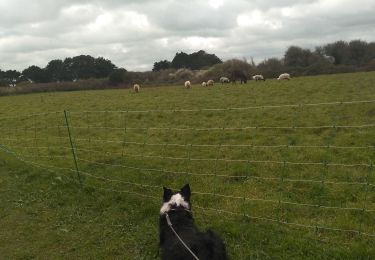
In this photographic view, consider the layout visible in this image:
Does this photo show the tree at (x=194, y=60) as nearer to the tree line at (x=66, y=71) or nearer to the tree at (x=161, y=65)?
the tree at (x=161, y=65)

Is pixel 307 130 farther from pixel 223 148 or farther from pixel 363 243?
pixel 363 243

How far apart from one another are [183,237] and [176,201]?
1.02m

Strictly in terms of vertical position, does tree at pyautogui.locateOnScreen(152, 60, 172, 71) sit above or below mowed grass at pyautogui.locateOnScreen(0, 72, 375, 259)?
above

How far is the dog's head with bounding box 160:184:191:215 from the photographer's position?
6227 mm

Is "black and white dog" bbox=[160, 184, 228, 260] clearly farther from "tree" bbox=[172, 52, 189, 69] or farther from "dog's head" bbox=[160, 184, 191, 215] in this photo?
"tree" bbox=[172, 52, 189, 69]

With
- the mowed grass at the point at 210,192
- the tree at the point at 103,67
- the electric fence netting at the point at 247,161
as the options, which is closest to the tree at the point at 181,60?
the tree at the point at 103,67

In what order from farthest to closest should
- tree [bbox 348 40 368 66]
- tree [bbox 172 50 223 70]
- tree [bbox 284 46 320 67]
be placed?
tree [bbox 172 50 223 70], tree [bbox 348 40 368 66], tree [bbox 284 46 320 67]

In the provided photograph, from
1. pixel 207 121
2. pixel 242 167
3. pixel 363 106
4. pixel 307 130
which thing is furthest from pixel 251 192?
pixel 363 106

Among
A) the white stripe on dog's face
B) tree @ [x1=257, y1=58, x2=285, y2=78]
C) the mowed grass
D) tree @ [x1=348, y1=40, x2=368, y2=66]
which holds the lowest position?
the mowed grass

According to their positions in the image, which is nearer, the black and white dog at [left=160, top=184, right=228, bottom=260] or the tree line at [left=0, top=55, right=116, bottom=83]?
the black and white dog at [left=160, top=184, right=228, bottom=260]

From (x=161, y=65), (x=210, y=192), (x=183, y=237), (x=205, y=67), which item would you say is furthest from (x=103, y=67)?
(x=183, y=237)

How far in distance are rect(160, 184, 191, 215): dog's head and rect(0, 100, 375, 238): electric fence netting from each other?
1.27 meters

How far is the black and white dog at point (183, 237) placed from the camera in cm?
499

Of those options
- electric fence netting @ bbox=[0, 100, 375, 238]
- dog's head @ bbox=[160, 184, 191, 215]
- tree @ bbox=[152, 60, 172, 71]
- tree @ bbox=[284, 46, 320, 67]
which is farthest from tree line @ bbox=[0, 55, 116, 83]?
dog's head @ bbox=[160, 184, 191, 215]
